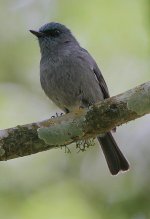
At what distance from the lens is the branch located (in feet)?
13.9

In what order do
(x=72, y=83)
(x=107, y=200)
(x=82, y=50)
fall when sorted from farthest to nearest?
1. (x=107, y=200)
2. (x=82, y=50)
3. (x=72, y=83)

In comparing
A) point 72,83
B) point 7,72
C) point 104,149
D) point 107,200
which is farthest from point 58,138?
point 7,72

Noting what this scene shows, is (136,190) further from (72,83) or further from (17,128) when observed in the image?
(17,128)

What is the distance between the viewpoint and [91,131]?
435cm

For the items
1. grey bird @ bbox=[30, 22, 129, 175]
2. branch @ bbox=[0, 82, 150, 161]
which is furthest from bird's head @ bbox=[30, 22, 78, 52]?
branch @ bbox=[0, 82, 150, 161]

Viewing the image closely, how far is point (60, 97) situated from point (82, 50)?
2.11 feet

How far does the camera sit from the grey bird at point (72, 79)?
212 inches

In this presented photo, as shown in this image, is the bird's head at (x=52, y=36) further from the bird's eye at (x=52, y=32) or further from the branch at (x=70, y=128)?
the branch at (x=70, y=128)

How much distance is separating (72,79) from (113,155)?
100cm

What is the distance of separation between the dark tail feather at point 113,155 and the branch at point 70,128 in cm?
137

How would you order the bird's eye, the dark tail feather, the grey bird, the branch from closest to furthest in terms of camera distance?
the branch, the grey bird, the dark tail feather, the bird's eye

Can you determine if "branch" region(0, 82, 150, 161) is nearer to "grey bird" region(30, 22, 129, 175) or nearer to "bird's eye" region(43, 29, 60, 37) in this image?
"grey bird" region(30, 22, 129, 175)

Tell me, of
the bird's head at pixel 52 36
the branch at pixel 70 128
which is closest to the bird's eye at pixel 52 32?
the bird's head at pixel 52 36

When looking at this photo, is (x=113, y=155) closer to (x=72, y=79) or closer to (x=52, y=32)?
(x=72, y=79)
